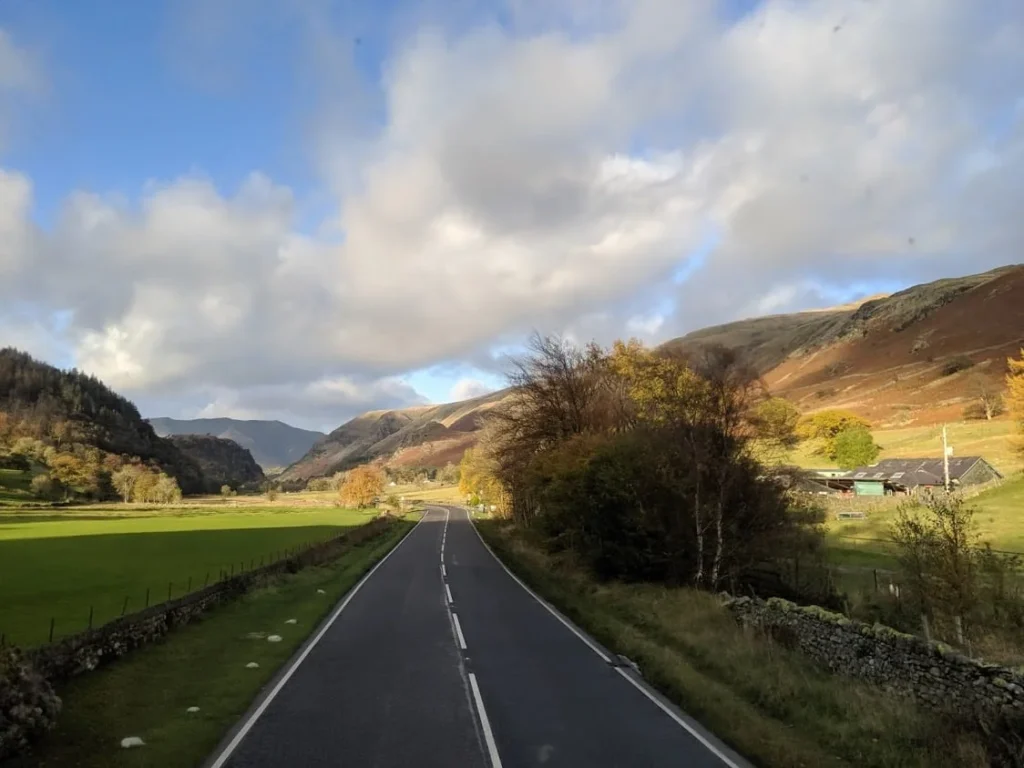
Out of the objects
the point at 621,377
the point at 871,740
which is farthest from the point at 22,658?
the point at 621,377

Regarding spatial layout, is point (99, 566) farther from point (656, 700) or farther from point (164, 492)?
point (164, 492)

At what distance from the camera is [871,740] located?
32.6ft

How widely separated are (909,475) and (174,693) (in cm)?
8444

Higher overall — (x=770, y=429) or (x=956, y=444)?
(x=770, y=429)

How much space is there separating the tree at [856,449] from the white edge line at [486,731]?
97.8m

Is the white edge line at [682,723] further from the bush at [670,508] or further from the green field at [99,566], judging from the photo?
the green field at [99,566]

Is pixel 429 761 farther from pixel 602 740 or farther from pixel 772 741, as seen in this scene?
pixel 772 741

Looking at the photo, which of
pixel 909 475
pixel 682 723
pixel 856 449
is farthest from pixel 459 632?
pixel 856 449

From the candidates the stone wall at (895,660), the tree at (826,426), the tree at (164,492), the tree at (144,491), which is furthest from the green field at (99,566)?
the tree at (164,492)

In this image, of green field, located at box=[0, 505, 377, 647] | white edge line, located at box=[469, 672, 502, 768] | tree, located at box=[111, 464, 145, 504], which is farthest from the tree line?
tree, located at box=[111, 464, 145, 504]

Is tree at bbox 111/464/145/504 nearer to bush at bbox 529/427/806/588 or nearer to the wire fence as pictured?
the wire fence

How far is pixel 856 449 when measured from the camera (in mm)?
97750

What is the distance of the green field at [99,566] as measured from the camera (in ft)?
75.3

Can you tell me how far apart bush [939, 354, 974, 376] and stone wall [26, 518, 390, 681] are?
181419 millimetres
